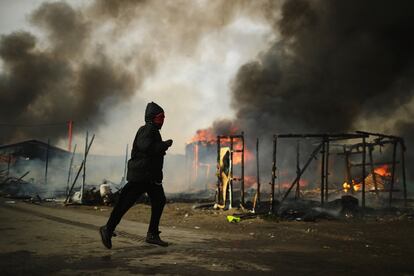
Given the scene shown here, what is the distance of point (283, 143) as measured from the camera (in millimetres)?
35031

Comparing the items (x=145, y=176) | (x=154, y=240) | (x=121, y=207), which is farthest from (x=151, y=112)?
(x=154, y=240)

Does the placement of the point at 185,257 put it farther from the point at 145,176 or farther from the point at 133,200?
the point at 145,176

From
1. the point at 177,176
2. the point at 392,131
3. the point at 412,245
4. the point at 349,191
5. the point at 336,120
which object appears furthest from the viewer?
the point at 177,176

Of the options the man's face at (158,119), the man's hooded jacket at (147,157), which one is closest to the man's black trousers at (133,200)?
the man's hooded jacket at (147,157)

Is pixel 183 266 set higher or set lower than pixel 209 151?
lower

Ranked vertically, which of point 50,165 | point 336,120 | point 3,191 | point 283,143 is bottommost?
point 3,191

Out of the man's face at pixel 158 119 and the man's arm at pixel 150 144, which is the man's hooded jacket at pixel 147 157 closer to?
the man's arm at pixel 150 144

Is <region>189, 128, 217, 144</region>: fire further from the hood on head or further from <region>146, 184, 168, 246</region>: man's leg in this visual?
<region>146, 184, 168, 246</region>: man's leg

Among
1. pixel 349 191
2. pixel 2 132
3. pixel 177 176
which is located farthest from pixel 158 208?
pixel 2 132

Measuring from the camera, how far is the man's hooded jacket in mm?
4668

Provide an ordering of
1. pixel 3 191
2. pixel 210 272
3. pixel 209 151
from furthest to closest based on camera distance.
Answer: pixel 209 151
pixel 3 191
pixel 210 272

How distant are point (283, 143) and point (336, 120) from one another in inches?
209

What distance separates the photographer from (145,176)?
4652mm

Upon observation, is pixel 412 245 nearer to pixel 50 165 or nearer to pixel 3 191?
pixel 3 191
